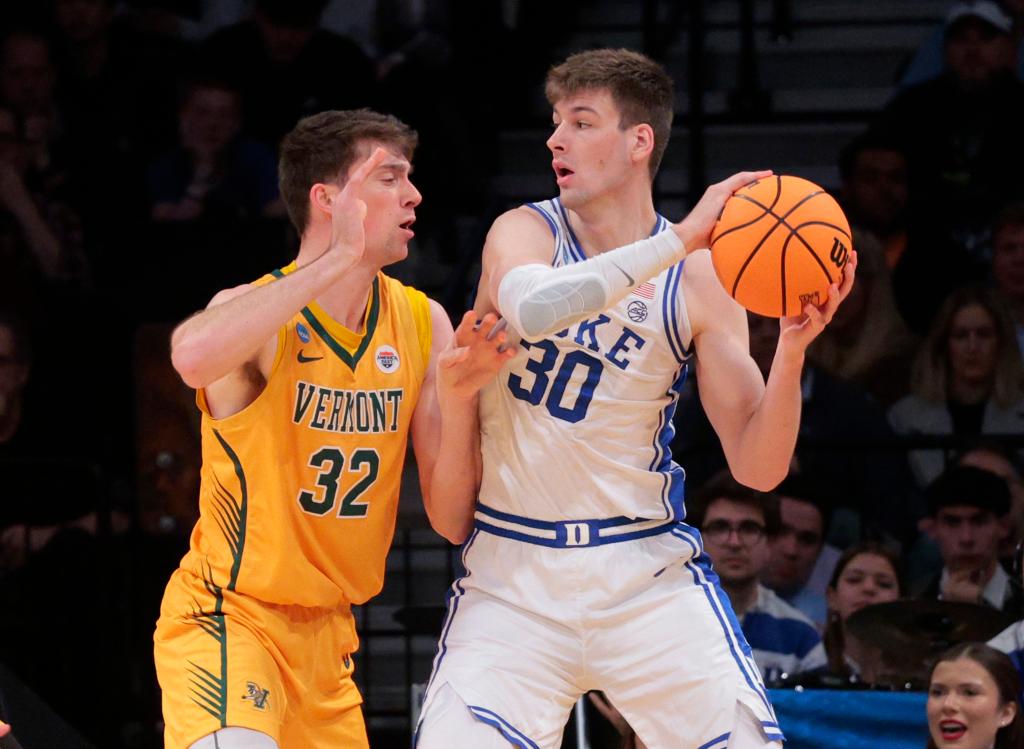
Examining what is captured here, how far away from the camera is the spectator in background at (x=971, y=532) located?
7.66m

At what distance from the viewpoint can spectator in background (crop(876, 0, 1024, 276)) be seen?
361 inches

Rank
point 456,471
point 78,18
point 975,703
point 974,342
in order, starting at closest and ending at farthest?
point 456,471 < point 975,703 < point 974,342 < point 78,18

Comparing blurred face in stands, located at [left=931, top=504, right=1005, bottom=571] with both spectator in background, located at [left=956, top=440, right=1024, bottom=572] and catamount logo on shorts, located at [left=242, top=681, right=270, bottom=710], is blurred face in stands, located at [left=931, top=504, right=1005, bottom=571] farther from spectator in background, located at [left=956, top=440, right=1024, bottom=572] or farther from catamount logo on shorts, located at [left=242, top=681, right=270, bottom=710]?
catamount logo on shorts, located at [left=242, top=681, right=270, bottom=710]

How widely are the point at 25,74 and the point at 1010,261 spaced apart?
16.7 feet

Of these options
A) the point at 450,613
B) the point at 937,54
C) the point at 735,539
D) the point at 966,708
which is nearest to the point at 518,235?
the point at 450,613

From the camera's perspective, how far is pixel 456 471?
4934mm

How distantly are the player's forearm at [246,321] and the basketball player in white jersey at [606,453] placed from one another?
18.6 inches

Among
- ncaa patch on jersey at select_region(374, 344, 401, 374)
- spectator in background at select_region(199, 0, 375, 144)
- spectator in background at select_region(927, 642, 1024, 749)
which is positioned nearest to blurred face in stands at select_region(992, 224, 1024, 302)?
spectator in background at select_region(927, 642, 1024, 749)

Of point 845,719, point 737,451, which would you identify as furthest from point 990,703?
point 737,451

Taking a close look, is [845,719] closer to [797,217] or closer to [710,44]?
[797,217]

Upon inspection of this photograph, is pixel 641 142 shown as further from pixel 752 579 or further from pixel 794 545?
pixel 794 545

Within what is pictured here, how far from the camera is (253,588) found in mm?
4852

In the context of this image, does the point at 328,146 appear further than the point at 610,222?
Yes

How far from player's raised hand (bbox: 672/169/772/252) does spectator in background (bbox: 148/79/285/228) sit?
188 inches
